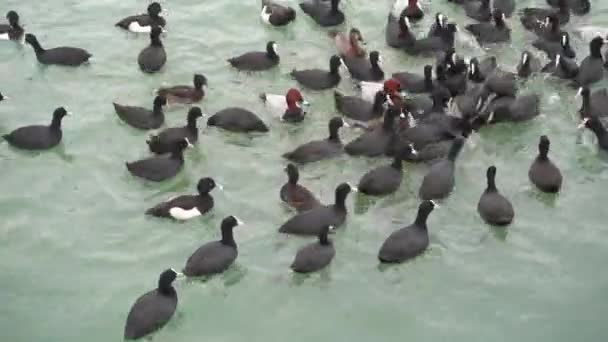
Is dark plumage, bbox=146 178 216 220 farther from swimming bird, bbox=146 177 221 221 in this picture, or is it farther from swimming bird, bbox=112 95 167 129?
swimming bird, bbox=112 95 167 129

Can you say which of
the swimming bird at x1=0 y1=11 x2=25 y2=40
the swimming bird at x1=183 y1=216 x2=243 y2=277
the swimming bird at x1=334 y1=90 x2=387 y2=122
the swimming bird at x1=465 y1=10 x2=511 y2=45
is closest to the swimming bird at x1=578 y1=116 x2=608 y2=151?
the swimming bird at x1=465 y1=10 x2=511 y2=45

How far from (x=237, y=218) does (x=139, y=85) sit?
4.18m

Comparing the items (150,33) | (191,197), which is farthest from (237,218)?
(150,33)

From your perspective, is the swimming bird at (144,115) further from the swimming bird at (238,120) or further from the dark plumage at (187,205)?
the dark plumage at (187,205)

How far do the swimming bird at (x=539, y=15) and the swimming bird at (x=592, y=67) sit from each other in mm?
1466

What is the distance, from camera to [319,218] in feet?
38.9

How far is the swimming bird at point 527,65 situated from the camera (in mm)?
15219

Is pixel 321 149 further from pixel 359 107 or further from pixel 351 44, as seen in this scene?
pixel 351 44

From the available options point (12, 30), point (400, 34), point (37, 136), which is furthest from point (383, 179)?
point (12, 30)

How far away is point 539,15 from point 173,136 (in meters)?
7.45

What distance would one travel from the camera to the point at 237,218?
12266 mm

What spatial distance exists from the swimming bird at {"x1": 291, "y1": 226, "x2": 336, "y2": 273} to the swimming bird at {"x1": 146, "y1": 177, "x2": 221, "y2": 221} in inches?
66.6

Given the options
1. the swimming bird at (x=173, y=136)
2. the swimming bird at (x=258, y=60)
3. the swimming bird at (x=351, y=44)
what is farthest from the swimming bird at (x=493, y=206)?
the swimming bird at (x=258, y=60)

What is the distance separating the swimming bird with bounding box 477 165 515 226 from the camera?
475 inches
